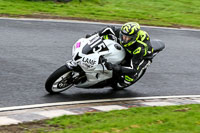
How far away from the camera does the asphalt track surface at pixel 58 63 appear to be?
8193mm

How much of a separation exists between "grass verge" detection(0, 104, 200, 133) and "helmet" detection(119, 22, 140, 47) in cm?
149

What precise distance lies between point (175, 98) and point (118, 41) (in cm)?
194

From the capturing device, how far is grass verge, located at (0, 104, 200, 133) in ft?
19.5

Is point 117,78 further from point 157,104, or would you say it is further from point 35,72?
point 35,72

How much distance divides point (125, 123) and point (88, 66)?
1733mm

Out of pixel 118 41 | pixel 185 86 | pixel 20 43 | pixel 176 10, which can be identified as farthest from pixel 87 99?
pixel 176 10

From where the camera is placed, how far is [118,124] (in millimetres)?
6160

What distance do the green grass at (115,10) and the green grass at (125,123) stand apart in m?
9.07

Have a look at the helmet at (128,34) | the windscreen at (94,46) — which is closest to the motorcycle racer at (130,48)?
the helmet at (128,34)

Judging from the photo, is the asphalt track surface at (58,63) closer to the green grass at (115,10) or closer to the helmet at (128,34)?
the helmet at (128,34)

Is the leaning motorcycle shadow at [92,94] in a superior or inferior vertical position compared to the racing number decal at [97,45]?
inferior

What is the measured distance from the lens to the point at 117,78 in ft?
27.0

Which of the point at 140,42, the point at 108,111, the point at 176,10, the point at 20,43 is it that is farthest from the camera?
the point at 176,10

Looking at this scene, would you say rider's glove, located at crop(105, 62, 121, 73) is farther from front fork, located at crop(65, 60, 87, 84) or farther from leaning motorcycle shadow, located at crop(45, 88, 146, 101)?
leaning motorcycle shadow, located at crop(45, 88, 146, 101)
